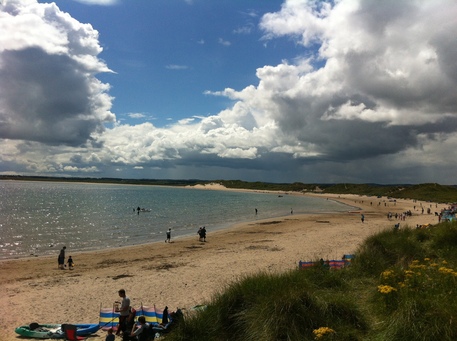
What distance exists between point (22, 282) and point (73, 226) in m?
25.9

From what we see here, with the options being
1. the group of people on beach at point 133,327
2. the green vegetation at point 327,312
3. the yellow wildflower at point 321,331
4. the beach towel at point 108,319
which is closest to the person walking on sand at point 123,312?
the group of people on beach at point 133,327

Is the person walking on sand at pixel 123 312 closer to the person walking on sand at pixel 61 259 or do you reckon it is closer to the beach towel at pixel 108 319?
the beach towel at pixel 108 319

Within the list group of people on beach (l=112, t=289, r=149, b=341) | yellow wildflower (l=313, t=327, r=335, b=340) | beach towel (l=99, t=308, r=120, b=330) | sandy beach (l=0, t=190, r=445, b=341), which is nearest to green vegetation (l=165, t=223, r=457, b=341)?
yellow wildflower (l=313, t=327, r=335, b=340)

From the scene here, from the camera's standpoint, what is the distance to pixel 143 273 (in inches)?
768

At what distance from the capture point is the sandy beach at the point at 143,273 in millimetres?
13656

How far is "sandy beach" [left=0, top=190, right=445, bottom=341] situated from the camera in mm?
13656

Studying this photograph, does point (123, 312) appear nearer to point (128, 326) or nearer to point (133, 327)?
point (128, 326)

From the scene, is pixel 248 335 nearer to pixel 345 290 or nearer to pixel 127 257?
pixel 345 290

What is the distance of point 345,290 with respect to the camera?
9594mm

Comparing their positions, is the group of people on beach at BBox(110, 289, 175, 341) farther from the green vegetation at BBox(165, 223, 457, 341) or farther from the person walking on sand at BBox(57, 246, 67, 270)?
the person walking on sand at BBox(57, 246, 67, 270)

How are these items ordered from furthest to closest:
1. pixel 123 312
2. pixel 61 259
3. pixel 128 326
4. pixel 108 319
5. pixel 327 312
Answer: pixel 61 259, pixel 108 319, pixel 123 312, pixel 128 326, pixel 327 312

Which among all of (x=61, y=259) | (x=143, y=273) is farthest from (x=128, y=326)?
(x=61, y=259)

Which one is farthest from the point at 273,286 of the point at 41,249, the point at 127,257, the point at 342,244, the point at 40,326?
the point at 41,249

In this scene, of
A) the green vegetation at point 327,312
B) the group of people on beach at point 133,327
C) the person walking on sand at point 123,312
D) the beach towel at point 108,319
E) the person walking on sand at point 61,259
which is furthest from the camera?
the person walking on sand at point 61,259
